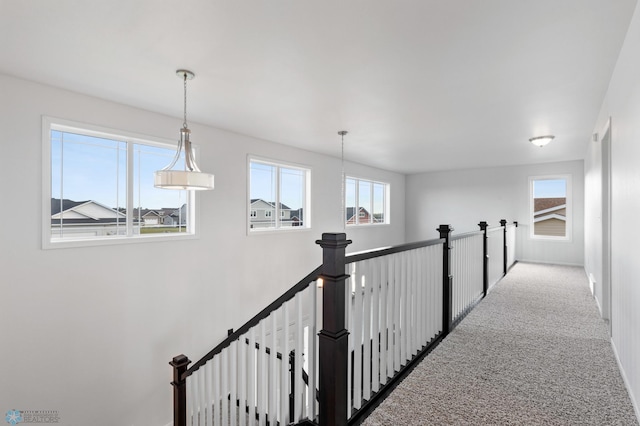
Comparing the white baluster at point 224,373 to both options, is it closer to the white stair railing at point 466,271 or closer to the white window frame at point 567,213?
the white stair railing at point 466,271

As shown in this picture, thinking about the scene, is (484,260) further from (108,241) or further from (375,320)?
(108,241)

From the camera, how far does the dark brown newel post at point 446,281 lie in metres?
2.93

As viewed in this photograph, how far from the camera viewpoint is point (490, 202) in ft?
26.7

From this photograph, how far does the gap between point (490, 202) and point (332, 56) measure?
7.25 metres

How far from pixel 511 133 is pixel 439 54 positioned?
3.03 m

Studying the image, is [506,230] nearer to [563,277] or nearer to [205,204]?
[563,277]

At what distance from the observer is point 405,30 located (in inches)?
80.6

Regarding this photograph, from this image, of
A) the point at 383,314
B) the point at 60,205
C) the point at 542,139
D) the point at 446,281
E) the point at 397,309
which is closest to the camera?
the point at 383,314

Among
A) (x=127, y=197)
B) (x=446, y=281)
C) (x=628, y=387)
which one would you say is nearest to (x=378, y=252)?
(x=446, y=281)

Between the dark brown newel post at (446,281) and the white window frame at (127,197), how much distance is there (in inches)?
120

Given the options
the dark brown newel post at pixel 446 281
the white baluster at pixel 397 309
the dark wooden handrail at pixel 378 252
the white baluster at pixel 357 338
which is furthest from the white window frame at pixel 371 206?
the white baluster at pixel 357 338

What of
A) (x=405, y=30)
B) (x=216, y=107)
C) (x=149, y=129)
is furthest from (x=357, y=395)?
(x=149, y=129)

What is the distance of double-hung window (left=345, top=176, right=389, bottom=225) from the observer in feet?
24.2

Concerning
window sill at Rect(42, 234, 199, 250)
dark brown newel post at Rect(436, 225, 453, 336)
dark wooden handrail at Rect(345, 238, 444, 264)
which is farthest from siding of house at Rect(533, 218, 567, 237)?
window sill at Rect(42, 234, 199, 250)
